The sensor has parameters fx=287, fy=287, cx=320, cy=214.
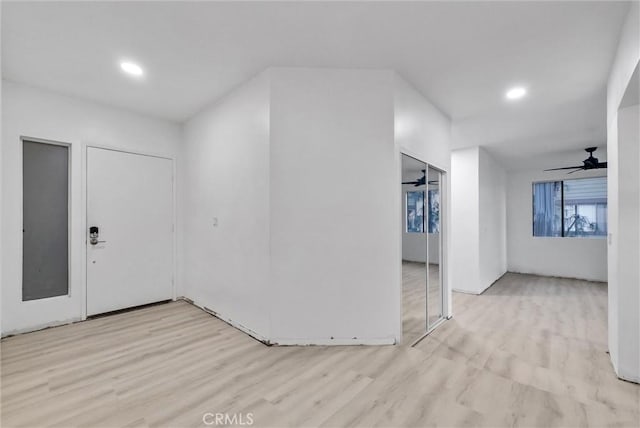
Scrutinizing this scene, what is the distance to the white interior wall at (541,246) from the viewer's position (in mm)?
6457

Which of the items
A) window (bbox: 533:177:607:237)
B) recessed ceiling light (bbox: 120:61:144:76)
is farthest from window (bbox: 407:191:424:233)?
window (bbox: 533:177:607:237)

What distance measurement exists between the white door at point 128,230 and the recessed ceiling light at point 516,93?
4.73 meters

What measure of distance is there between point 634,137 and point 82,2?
437 centimetres

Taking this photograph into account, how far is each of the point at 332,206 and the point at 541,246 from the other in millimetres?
6871

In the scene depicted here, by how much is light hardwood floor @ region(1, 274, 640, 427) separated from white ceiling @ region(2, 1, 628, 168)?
2.81 meters

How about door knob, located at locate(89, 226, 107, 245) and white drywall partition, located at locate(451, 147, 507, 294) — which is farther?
white drywall partition, located at locate(451, 147, 507, 294)

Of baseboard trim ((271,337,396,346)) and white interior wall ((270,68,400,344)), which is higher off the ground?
white interior wall ((270,68,400,344))

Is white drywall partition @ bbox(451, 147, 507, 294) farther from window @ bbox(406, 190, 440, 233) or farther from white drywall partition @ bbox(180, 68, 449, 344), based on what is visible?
white drywall partition @ bbox(180, 68, 449, 344)

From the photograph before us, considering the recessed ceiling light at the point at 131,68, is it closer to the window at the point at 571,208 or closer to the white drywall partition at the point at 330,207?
the white drywall partition at the point at 330,207

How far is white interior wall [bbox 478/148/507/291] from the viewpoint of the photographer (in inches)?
215

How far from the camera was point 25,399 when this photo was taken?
206 centimetres

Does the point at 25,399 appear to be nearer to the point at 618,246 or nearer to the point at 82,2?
the point at 82,2

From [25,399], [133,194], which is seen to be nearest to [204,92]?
[133,194]

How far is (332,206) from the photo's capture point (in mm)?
2938
